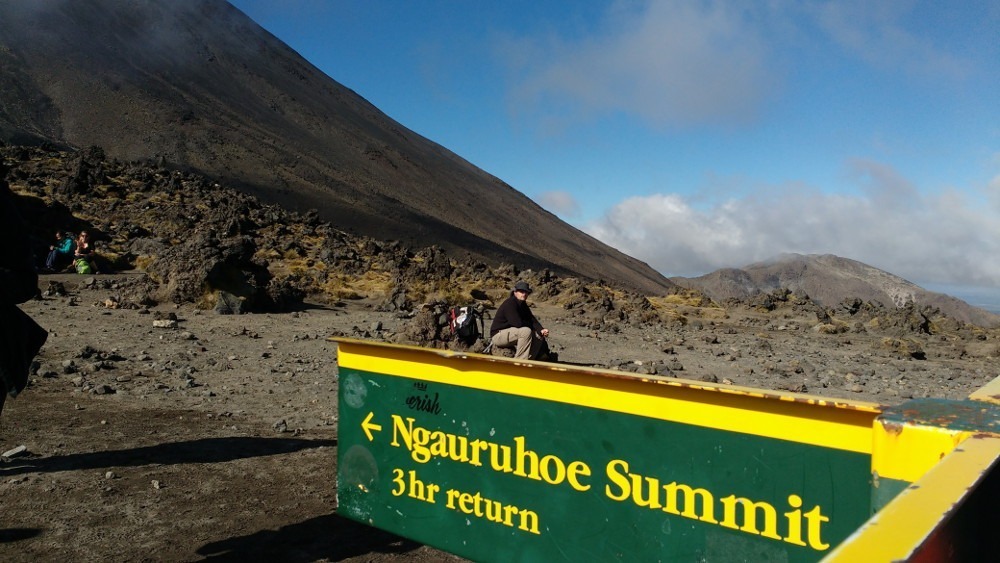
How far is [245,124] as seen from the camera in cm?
7025

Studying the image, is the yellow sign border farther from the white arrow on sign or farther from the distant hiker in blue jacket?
the distant hiker in blue jacket

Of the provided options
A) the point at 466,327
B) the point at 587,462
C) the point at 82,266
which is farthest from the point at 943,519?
the point at 82,266

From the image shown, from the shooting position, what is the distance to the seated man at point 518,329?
7.15 meters

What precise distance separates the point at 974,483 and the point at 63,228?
24.4 metres

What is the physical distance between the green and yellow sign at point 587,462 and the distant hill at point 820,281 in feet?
371

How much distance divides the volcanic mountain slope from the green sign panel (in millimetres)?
49515

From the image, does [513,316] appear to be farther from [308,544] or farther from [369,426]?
[369,426]

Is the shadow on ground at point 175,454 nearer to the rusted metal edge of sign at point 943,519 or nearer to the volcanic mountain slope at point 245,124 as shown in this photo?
the rusted metal edge of sign at point 943,519

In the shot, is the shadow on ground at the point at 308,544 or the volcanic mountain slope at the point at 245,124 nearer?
the shadow on ground at the point at 308,544

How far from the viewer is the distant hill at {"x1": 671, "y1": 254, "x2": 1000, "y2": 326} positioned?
386ft

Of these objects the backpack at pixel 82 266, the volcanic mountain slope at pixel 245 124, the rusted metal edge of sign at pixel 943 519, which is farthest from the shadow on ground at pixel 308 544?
the volcanic mountain slope at pixel 245 124

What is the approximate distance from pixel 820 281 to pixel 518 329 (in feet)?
470

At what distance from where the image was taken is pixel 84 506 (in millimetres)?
4281

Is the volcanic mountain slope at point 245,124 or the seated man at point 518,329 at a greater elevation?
the volcanic mountain slope at point 245,124
